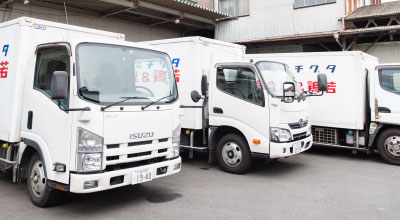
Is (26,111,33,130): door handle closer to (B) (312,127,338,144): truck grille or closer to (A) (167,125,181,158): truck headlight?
(A) (167,125,181,158): truck headlight

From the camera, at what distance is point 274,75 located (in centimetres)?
671

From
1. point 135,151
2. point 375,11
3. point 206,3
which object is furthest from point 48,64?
point 206,3

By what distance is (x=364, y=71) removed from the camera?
827 cm

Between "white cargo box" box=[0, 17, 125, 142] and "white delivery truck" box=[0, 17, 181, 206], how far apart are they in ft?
0.05

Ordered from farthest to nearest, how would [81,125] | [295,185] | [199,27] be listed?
[199,27] → [295,185] → [81,125]

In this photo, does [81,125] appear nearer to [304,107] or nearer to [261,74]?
[261,74]

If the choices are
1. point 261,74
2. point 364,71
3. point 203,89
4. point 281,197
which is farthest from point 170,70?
point 364,71

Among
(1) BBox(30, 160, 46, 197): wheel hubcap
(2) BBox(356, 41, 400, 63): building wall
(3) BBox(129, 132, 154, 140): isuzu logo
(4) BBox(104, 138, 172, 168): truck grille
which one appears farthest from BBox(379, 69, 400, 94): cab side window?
(2) BBox(356, 41, 400, 63): building wall

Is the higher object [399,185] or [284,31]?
[284,31]

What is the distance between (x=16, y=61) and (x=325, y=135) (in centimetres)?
699

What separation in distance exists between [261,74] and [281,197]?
2317mm

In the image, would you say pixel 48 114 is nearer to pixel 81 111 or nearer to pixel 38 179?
pixel 81 111

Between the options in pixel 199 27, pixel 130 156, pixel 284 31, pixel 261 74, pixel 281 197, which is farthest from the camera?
pixel 199 27

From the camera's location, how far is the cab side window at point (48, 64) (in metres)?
4.48
